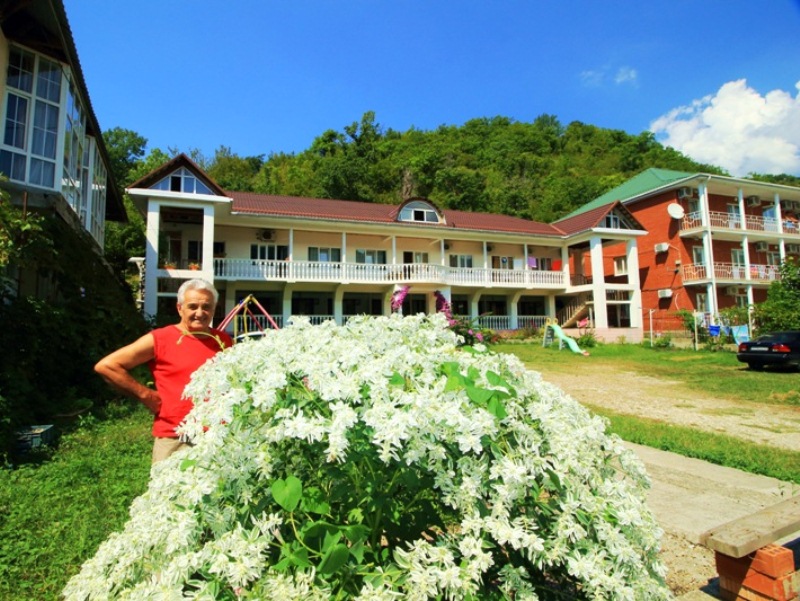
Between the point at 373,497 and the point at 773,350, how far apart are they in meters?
16.4

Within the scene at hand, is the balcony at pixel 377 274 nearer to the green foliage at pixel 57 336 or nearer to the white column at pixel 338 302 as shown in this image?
the white column at pixel 338 302

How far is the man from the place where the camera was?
2.54 meters

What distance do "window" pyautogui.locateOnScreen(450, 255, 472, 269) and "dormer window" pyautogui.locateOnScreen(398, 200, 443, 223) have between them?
Result: 9.64 ft

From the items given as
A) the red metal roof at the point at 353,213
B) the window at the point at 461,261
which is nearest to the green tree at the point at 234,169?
the red metal roof at the point at 353,213

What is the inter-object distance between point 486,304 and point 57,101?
852 inches

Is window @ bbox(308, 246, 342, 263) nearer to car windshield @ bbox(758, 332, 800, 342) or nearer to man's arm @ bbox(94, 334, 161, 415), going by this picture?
car windshield @ bbox(758, 332, 800, 342)

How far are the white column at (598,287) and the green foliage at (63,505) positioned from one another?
76.6ft

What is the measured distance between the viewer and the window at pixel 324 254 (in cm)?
2334

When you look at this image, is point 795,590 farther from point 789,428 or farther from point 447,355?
point 789,428

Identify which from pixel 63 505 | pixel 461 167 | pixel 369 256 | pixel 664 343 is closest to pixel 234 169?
pixel 461 167

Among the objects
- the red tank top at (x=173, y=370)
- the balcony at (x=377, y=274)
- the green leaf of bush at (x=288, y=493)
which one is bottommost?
the green leaf of bush at (x=288, y=493)

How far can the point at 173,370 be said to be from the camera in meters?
2.60

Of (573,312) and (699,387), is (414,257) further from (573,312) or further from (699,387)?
(699,387)

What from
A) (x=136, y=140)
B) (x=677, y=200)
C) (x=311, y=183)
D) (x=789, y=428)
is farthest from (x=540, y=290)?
(x=136, y=140)
